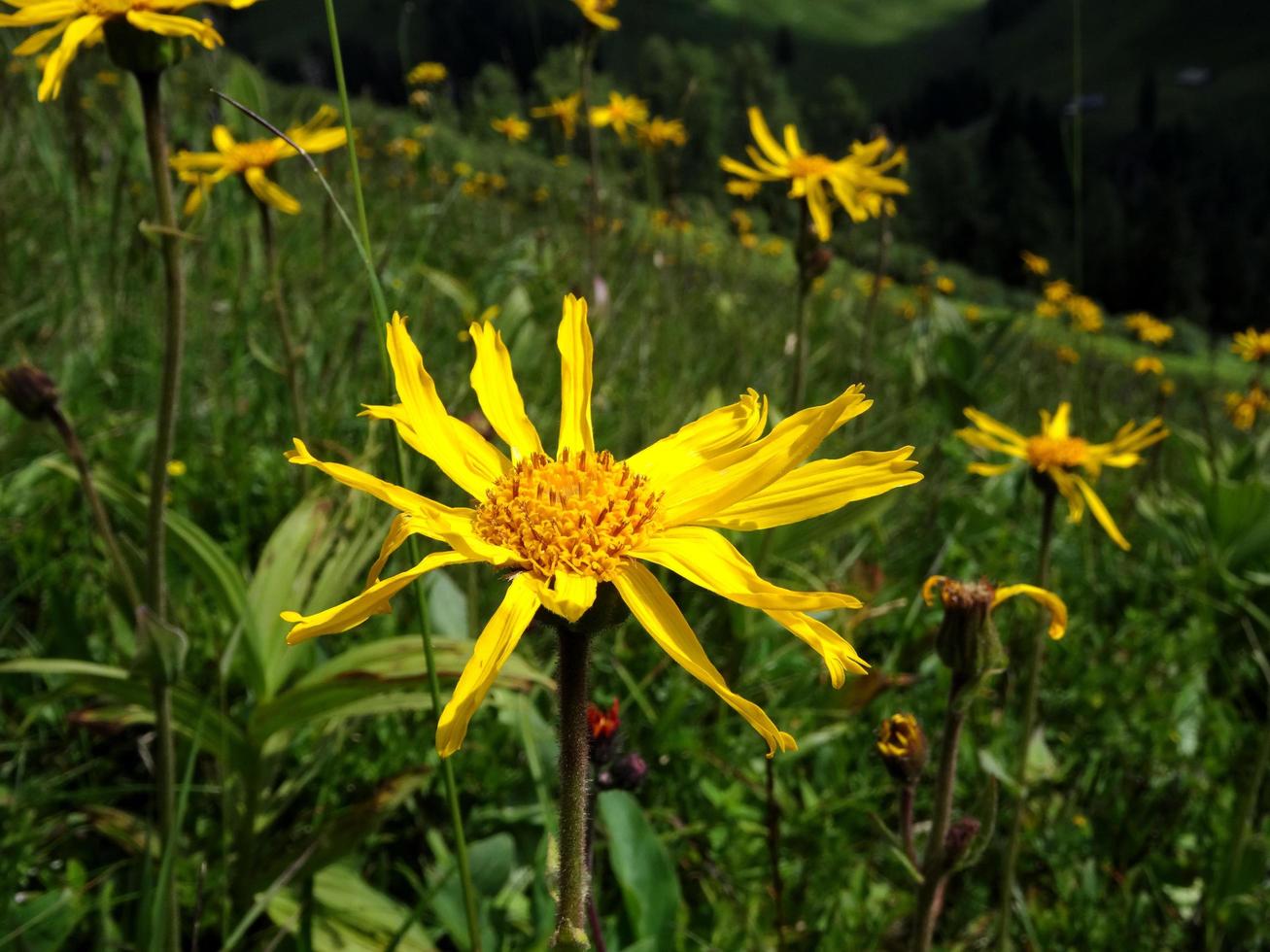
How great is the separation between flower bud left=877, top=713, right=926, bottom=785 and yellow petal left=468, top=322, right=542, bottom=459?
692mm

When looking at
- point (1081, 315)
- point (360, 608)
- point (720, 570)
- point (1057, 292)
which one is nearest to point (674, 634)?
point (720, 570)

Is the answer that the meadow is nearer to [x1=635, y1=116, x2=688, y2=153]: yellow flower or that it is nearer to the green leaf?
the green leaf

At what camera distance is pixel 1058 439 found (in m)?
2.32

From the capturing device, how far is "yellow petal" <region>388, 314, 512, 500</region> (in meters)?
1.15

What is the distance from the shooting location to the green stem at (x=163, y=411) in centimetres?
148

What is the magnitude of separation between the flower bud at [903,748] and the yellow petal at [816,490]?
0.56 meters

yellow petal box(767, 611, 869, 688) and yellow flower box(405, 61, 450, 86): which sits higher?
yellow flower box(405, 61, 450, 86)

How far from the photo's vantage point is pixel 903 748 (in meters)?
1.50

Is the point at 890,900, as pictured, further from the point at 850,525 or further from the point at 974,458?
the point at 974,458

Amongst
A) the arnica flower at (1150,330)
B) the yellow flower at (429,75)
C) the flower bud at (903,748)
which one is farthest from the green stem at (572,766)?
the arnica flower at (1150,330)

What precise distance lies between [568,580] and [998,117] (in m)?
108

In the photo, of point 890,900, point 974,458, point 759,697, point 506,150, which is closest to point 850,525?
point 759,697

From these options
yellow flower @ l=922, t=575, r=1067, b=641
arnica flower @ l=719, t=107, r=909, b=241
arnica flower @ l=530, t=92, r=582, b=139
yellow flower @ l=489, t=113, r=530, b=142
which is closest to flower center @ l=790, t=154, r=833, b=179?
arnica flower @ l=719, t=107, r=909, b=241

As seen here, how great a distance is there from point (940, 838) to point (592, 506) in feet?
2.53
